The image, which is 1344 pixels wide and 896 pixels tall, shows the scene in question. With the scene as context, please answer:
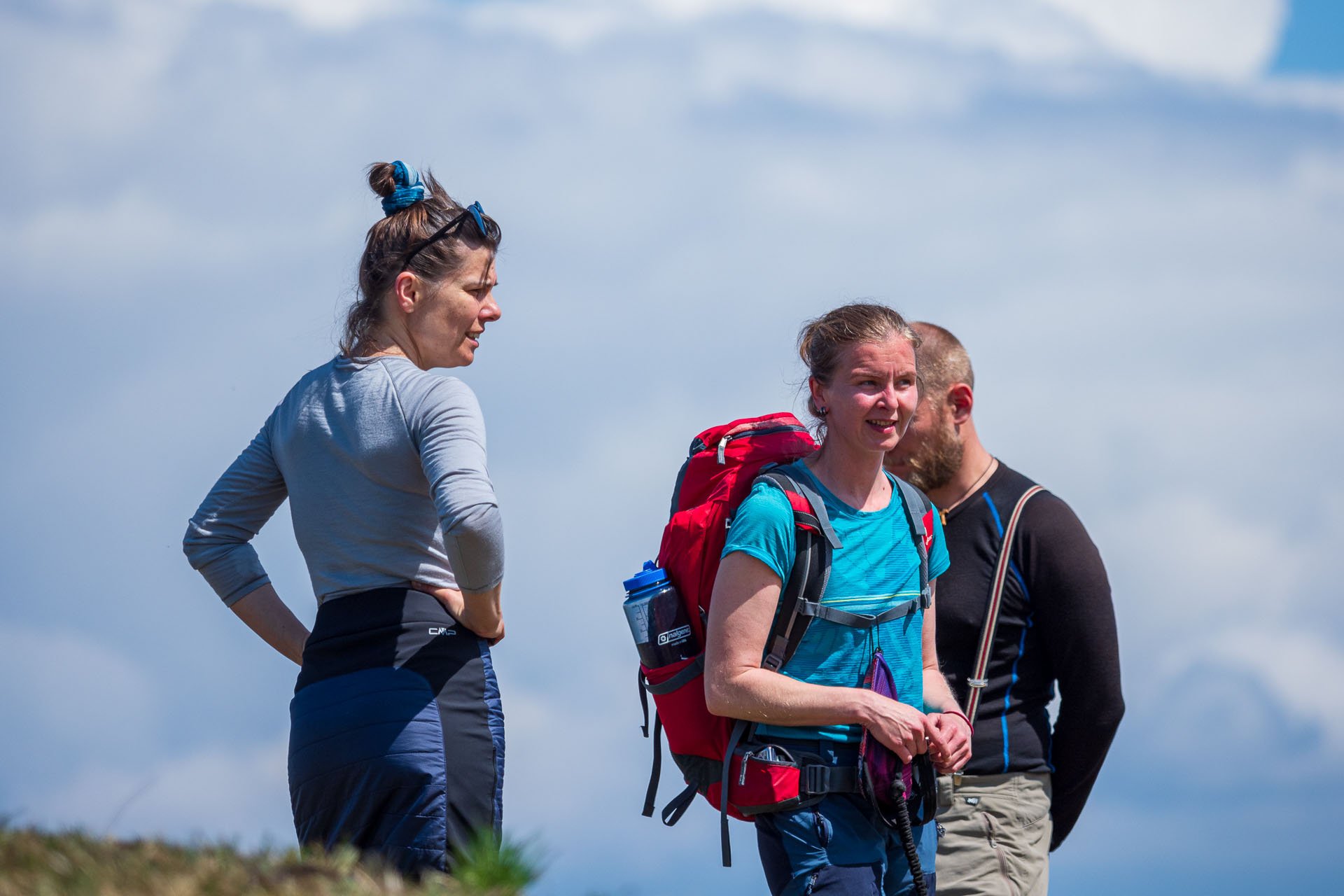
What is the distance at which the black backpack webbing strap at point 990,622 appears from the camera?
4.95m

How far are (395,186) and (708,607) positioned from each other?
5.59 ft

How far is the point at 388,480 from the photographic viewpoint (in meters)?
3.70

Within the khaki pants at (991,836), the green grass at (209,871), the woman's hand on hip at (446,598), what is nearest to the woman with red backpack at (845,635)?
the woman's hand on hip at (446,598)

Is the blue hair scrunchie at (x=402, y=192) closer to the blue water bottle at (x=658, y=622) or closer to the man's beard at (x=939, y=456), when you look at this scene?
the blue water bottle at (x=658, y=622)

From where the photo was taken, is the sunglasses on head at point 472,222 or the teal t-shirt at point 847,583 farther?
the sunglasses on head at point 472,222

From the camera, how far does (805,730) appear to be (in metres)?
3.92

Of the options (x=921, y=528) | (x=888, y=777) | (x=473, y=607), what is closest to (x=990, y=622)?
(x=921, y=528)

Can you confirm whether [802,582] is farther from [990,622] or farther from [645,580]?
[990,622]

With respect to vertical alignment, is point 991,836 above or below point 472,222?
below

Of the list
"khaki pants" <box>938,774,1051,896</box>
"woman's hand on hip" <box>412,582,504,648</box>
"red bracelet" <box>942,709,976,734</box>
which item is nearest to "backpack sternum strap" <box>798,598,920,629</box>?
"red bracelet" <box>942,709,976,734</box>

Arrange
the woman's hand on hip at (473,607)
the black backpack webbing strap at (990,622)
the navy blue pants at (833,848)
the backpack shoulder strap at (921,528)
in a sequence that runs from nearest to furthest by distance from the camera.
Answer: the woman's hand on hip at (473,607) < the navy blue pants at (833,848) < the backpack shoulder strap at (921,528) < the black backpack webbing strap at (990,622)

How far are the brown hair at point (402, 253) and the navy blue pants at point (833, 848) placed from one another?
1835 millimetres

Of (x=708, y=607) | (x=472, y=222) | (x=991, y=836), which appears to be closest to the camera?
(x=708, y=607)

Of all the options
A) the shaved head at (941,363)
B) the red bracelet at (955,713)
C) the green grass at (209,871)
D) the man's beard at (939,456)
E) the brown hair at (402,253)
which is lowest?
the green grass at (209,871)
